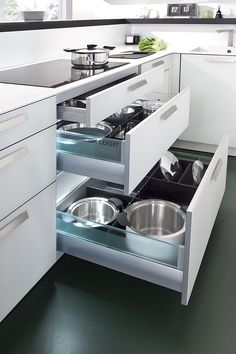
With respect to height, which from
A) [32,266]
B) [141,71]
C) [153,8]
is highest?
[153,8]

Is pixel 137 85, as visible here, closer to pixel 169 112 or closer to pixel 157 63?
pixel 169 112

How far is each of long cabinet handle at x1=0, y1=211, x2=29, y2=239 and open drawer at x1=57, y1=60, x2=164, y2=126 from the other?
0.38 meters

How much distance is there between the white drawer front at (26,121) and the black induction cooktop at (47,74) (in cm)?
17

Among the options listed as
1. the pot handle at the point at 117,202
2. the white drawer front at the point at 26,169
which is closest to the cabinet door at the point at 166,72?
the pot handle at the point at 117,202

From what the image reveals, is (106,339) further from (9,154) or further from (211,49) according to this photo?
(211,49)

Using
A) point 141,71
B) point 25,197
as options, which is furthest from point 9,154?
point 141,71

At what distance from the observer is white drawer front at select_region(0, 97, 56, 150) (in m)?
1.18

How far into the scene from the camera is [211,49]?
3.29 metres

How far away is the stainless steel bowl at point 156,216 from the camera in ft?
5.91

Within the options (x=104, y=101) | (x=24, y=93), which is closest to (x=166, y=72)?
(x=104, y=101)

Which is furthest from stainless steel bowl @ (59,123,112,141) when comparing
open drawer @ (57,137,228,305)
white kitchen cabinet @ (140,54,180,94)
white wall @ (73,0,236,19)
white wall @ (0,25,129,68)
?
white wall @ (73,0,236,19)

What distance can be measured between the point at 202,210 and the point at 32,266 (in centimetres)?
63

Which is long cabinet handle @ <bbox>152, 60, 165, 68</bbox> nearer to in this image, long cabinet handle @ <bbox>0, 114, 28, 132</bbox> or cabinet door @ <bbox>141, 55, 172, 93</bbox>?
cabinet door @ <bbox>141, 55, 172, 93</bbox>

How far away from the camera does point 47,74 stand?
1.78 m
